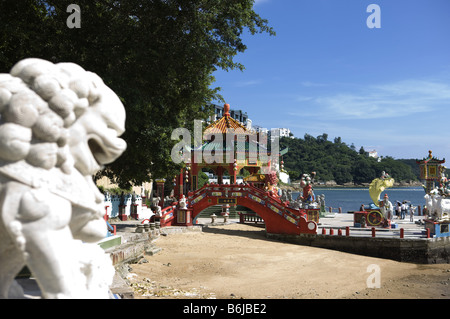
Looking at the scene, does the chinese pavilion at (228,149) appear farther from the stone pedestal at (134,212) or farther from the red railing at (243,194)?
the stone pedestal at (134,212)

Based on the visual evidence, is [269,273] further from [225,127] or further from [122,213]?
[122,213]

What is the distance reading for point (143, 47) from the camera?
36.5 ft

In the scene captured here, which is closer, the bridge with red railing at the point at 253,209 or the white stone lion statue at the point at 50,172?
the white stone lion statue at the point at 50,172

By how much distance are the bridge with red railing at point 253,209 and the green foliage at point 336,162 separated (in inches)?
3592

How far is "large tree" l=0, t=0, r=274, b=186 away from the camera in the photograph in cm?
1038

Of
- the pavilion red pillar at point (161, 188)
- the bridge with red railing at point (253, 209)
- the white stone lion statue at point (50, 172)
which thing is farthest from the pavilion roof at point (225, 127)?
the white stone lion statue at point (50, 172)

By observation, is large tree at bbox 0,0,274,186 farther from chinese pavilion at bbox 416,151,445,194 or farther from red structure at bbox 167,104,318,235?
chinese pavilion at bbox 416,151,445,194

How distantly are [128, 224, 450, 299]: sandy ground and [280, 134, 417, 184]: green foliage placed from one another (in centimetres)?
9490

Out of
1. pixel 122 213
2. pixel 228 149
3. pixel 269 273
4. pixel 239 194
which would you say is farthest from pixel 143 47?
pixel 122 213

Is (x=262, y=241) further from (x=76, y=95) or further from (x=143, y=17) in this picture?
(x=76, y=95)

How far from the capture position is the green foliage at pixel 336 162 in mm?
115562

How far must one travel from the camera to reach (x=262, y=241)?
16.8 metres

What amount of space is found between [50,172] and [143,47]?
8329 millimetres
